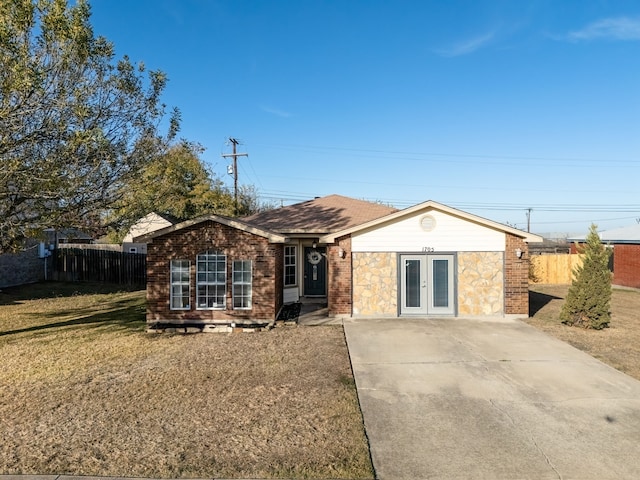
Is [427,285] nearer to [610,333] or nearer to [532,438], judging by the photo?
[610,333]

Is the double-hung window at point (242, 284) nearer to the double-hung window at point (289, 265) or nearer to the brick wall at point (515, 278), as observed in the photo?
the double-hung window at point (289, 265)

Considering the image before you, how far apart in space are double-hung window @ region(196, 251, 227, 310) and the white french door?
579 centimetres

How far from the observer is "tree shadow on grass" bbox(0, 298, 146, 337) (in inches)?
457

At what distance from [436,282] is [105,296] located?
578 inches

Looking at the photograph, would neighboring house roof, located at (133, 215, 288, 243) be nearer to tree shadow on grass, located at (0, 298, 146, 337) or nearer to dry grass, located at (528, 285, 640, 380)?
tree shadow on grass, located at (0, 298, 146, 337)

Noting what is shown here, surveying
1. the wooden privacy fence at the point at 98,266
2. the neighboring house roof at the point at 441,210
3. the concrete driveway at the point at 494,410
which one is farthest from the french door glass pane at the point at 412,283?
the wooden privacy fence at the point at 98,266

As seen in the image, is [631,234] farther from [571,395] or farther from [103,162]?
[103,162]

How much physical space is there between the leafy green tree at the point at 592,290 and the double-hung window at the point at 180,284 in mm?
11340

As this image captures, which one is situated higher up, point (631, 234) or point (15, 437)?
point (631, 234)

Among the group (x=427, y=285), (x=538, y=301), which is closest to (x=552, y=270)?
(x=538, y=301)

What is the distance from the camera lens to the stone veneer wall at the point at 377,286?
44.1 feet

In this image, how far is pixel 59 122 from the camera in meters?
8.05

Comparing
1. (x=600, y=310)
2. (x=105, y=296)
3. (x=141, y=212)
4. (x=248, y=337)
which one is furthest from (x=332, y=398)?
(x=105, y=296)

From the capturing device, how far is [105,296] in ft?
60.7
